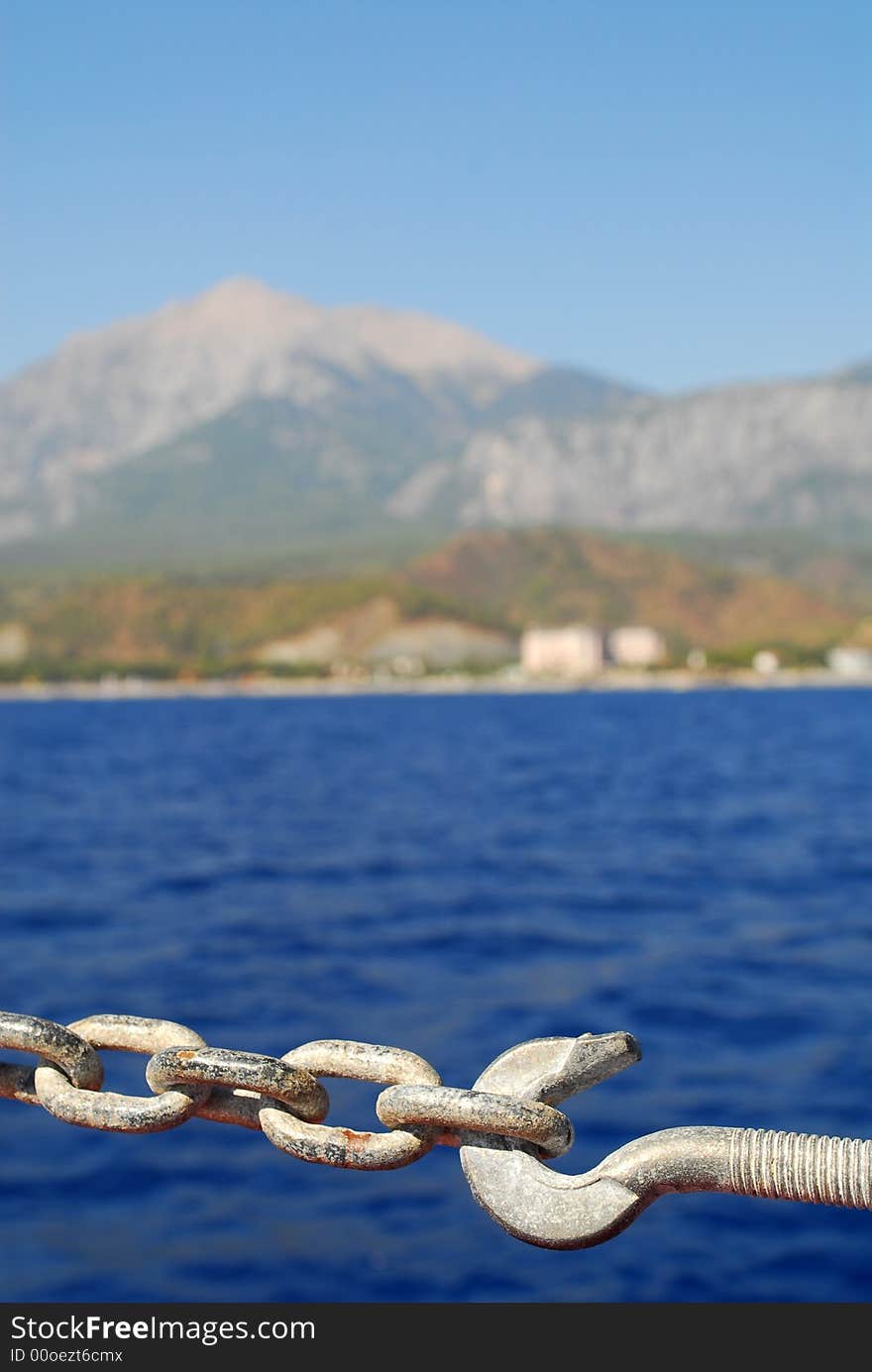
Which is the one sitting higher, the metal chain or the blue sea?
the metal chain

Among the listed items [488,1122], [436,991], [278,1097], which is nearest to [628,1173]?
[488,1122]

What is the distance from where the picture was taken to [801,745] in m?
76.1

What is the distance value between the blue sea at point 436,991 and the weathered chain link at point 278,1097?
6538mm

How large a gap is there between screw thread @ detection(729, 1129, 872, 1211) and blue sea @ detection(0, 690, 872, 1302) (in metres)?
6.81

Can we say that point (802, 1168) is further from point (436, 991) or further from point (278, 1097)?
point (436, 991)

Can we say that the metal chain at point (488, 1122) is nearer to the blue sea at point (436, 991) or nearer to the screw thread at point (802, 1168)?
the screw thread at point (802, 1168)

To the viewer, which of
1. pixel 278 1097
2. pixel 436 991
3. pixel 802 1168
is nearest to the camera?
pixel 802 1168

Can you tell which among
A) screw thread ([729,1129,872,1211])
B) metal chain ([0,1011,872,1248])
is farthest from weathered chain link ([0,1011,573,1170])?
screw thread ([729,1129,872,1211])

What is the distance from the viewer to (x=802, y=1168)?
179cm

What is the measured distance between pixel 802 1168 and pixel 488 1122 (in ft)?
1.30

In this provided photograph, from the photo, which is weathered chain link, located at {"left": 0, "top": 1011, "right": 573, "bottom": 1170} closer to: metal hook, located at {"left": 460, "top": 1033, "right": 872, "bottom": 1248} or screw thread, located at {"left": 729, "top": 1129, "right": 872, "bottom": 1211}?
metal hook, located at {"left": 460, "top": 1033, "right": 872, "bottom": 1248}

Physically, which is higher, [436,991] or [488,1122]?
[488,1122]

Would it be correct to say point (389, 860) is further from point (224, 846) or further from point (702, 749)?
point (702, 749)

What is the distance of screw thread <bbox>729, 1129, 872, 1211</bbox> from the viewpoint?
176cm
